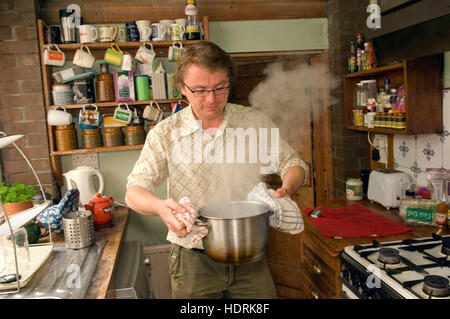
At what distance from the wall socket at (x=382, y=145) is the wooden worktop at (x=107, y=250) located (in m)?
1.69

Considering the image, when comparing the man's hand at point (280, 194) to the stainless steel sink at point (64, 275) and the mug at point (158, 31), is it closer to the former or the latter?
the stainless steel sink at point (64, 275)

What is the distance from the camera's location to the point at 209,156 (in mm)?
1446

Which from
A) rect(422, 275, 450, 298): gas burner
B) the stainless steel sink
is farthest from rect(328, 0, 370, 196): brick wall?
the stainless steel sink

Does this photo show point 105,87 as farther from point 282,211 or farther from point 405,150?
point 405,150

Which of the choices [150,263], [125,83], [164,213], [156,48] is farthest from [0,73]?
[164,213]

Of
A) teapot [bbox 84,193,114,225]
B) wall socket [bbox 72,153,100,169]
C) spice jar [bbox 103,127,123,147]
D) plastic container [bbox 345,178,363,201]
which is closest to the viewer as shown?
teapot [bbox 84,193,114,225]

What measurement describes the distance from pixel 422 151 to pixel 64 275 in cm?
187

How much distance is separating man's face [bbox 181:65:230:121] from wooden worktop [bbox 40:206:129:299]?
2.41 ft

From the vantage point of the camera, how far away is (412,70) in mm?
1820

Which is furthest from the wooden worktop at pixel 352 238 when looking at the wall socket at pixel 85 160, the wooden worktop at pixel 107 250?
the wall socket at pixel 85 160

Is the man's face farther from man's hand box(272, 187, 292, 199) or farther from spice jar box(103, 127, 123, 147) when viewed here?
spice jar box(103, 127, 123, 147)

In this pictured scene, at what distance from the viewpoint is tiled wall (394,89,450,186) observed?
1.84m

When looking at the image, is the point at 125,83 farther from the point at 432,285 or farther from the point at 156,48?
the point at 432,285

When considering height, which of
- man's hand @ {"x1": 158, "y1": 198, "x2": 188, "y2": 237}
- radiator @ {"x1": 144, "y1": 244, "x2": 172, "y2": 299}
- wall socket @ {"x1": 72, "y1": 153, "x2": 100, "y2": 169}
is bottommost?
radiator @ {"x1": 144, "y1": 244, "x2": 172, "y2": 299}
